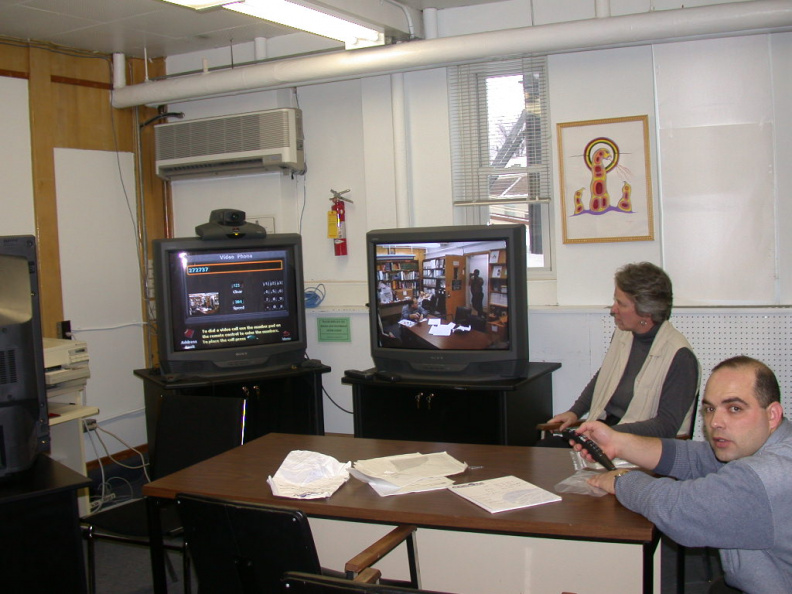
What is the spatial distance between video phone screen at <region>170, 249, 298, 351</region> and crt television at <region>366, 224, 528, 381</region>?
0.58 meters

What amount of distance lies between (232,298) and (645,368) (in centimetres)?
230

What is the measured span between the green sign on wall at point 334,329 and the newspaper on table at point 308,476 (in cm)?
228

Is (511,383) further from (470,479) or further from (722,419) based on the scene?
(722,419)

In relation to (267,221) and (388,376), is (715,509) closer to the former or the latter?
(388,376)

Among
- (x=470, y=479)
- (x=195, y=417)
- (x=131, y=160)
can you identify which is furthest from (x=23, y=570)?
(x=131, y=160)

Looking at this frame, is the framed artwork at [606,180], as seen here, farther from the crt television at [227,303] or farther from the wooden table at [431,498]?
the wooden table at [431,498]

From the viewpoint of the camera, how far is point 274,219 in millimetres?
5211

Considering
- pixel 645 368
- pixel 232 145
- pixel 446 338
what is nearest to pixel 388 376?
pixel 446 338

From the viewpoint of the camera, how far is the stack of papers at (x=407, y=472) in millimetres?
2355

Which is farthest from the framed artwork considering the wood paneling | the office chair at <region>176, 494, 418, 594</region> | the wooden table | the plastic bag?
the wood paneling

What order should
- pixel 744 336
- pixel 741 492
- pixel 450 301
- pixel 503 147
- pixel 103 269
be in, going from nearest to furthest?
1. pixel 741 492
2. pixel 744 336
3. pixel 450 301
4. pixel 503 147
5. pixel 103 269

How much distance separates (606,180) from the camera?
4.19 m

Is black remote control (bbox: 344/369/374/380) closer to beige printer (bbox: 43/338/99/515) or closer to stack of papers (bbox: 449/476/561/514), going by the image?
beige printer (bbox: 43/338/99/515)

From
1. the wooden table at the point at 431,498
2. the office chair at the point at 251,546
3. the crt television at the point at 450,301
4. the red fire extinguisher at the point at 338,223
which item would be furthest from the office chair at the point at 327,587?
the red fire extinguisher at the point at 338,223
